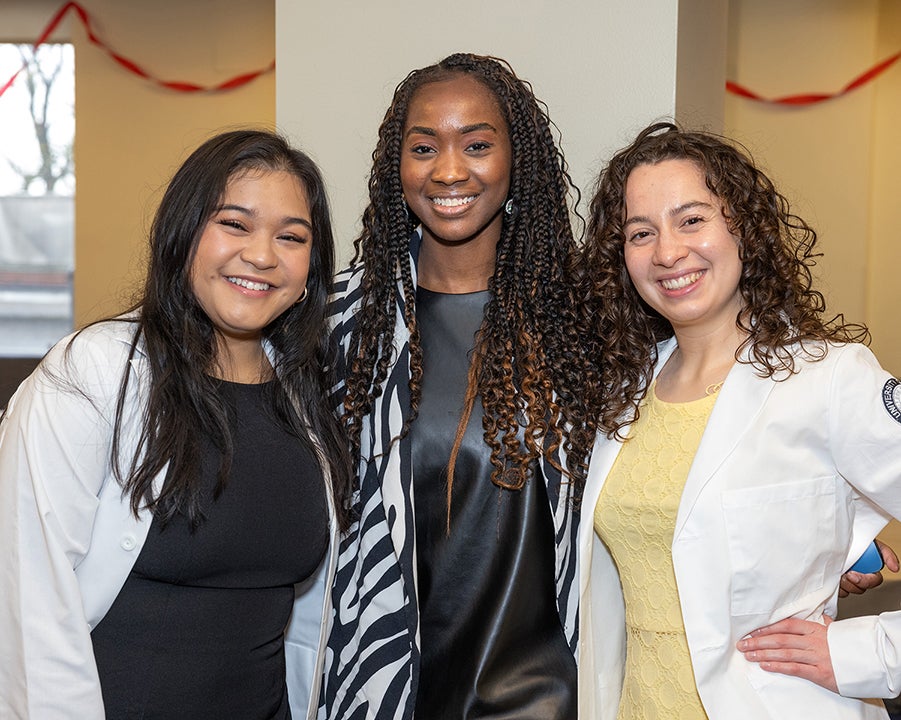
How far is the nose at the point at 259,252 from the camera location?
1.83 metres

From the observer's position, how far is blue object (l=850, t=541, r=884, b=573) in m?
1.80

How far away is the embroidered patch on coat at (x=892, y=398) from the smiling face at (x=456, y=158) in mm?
870

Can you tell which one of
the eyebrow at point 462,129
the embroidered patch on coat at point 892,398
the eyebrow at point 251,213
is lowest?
the embroidered patch on coat at point 892,398

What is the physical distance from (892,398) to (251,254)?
1.10m

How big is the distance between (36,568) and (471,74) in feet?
4.26

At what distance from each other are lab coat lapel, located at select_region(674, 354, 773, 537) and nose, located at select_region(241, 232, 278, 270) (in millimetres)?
822

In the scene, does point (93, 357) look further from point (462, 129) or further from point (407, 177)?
point (462, 129)

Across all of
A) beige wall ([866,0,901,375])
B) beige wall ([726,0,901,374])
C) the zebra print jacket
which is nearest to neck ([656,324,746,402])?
the zebra print jacket

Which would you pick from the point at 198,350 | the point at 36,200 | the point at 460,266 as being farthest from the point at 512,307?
the point at 36,200

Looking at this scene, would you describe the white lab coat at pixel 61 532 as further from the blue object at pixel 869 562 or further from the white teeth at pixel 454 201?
the blue object at pixel 869 562

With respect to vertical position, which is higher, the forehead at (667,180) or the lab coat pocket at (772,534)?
the forehead at (667,180)

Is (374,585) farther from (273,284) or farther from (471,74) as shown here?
(471,74)

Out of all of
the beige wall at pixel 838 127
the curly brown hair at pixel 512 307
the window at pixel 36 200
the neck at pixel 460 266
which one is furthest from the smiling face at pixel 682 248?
the window at pixel 36 200

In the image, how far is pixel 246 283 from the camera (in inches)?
73.2
